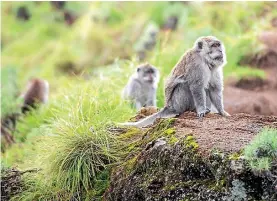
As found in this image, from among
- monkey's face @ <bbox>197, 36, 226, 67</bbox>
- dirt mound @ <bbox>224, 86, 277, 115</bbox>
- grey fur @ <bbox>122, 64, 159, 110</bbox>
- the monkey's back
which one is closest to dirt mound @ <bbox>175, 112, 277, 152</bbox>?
the monkey's back

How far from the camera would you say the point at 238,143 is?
527 cm

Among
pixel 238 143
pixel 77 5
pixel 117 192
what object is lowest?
pixel 117 192

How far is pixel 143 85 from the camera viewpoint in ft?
35.2

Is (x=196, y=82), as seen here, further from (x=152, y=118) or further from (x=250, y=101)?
(x=250, y=101)

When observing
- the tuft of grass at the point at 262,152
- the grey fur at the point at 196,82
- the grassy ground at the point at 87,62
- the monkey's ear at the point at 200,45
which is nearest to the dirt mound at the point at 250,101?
the grassy ground at the point at 87,62

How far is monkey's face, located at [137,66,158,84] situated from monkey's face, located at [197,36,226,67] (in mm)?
3532

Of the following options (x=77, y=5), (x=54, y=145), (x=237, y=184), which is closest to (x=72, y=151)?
(x=54, y=145)

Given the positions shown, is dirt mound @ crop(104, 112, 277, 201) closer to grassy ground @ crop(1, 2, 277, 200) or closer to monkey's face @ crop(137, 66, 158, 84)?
grassy ground @ crop(1, 2, 277, 200)

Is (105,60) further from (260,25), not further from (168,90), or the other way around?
(168,90)

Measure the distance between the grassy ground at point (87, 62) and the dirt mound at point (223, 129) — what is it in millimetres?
Result: 796

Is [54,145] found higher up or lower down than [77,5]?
lower down

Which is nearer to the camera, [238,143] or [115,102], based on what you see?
[238,143]

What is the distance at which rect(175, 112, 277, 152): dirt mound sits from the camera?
530 centimetres

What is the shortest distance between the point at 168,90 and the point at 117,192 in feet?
5.66
